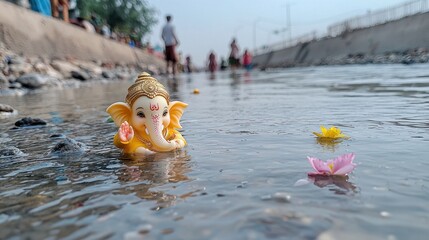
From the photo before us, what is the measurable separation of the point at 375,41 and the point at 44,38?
71.3 ft

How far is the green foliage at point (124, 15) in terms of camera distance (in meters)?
42.0

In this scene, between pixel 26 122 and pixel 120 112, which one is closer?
pixel 120 112

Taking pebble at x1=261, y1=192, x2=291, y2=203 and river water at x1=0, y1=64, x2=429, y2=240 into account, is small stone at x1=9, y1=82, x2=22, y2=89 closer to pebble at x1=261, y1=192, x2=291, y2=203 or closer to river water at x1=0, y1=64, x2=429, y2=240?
river water at x1=0, y1=64, x2=429, y2=240

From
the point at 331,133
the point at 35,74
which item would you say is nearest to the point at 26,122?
the point at 331,133

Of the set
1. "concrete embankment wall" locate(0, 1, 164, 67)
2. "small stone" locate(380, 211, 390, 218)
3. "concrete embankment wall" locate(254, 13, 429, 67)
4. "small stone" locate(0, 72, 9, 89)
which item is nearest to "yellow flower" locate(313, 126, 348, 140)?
"small stone" locate(380, 211, 390, 218)

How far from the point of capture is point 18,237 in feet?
4.75

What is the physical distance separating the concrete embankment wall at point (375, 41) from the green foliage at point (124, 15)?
671 inches

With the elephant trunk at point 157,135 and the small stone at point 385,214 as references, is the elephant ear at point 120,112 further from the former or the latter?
the small stone at point 385,214

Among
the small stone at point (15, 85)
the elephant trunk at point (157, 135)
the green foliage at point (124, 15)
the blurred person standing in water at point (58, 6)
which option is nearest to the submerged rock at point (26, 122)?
the elephant trunk at point (157, 135)

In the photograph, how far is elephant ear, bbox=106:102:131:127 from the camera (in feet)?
9.28

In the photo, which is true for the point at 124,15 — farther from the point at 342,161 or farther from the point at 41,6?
the point at 342,161

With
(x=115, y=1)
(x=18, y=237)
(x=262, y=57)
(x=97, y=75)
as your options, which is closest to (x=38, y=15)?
(x=97, y=75)

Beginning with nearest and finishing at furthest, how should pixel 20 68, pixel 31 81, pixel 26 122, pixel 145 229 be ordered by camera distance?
pixel 145 229
pixel 26 122
pixel 31 81
pixel 20 68

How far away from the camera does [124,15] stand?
4369 cm
